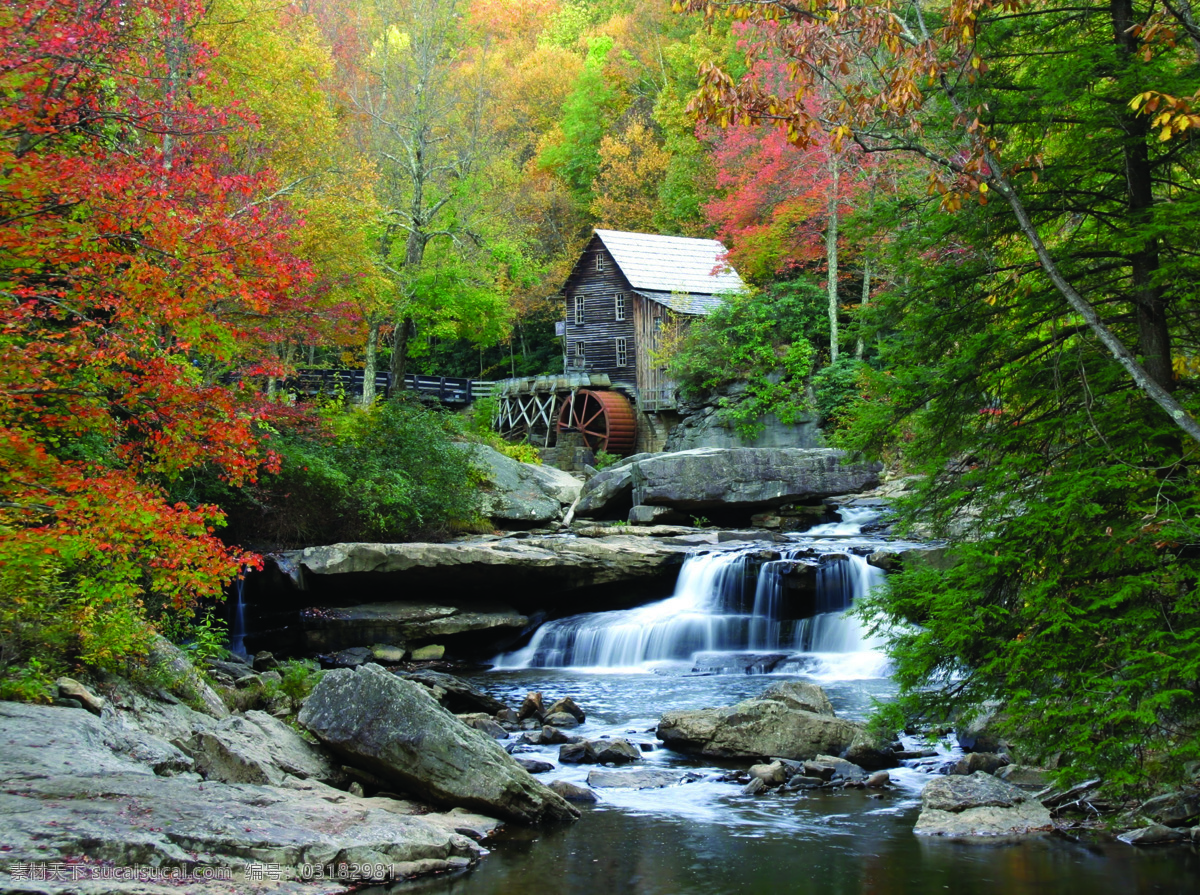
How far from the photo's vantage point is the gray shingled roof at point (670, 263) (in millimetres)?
34625

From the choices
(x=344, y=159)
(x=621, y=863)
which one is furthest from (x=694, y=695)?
(x=344, y=159)

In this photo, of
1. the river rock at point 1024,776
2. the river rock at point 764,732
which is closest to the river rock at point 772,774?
the river rock at point 764,732

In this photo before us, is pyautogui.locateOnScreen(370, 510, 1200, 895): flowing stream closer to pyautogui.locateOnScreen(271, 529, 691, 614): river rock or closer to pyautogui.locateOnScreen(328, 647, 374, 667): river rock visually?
pyautogui.locateOnScreen(328, 647, 374, 667): river rock

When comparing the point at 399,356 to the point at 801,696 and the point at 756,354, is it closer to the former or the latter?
the point at 756,354

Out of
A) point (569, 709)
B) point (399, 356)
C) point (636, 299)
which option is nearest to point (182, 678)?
point (569, 709)

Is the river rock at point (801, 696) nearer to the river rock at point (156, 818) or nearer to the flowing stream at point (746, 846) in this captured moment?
the flowing stream at point (746, 846)

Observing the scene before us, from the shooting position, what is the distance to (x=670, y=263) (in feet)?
117

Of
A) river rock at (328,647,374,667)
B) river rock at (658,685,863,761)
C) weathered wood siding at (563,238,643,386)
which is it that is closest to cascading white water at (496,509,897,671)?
river rock at (328,647,374,667)

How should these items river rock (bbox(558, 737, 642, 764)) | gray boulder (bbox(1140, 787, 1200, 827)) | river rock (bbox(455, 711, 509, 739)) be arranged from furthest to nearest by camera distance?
river rock (bbox(455, 711, 509, 739)), river rock (bbox(558, 737, 642, 764)), gray boulder (bbox(1140, 787, 1200, 827))

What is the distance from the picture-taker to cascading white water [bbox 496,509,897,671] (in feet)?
50.9

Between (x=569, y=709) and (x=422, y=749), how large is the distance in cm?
433

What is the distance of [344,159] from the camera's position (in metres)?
27.0

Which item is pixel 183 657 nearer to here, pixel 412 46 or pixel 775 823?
pixel 775 823

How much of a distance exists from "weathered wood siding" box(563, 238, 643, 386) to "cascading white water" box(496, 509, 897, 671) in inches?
767
